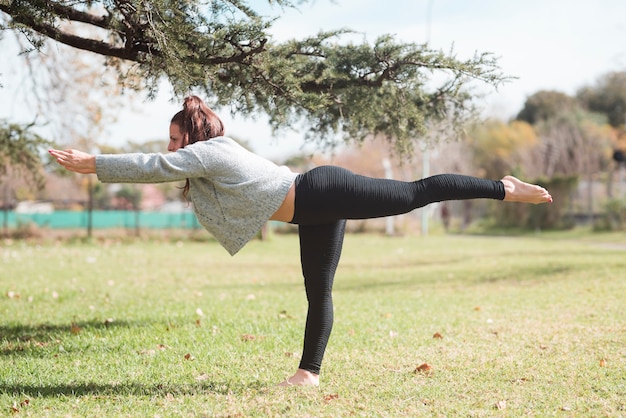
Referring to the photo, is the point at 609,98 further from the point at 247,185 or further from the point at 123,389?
the point at 123,389

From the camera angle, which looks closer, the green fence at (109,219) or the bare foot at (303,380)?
the bare foot at (303,380)

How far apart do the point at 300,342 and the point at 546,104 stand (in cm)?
5038

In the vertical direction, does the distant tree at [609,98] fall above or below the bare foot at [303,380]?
above

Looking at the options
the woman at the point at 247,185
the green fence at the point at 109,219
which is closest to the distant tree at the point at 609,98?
the green fence at the point at 109,219

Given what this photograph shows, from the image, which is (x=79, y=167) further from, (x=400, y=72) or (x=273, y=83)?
(x=400, y=72)

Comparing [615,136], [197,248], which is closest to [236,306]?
[197,248]

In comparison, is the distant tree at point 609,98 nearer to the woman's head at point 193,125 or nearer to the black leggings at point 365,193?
the black leggings at point 365,193

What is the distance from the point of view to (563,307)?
7.52 meters

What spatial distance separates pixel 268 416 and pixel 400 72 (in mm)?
3503

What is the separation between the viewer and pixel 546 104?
5175 centimetres

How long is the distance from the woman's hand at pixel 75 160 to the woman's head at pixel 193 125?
0.50m

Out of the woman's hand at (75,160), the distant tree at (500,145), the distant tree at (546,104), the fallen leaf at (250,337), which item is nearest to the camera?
the woman's hand at (75,160)

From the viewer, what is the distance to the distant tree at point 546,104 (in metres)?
51.3

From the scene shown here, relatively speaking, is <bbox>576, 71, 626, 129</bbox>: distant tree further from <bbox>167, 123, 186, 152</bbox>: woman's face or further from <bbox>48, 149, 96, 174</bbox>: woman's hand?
<bbox>48, 149, 96, 174</bbox>: woman's hand
